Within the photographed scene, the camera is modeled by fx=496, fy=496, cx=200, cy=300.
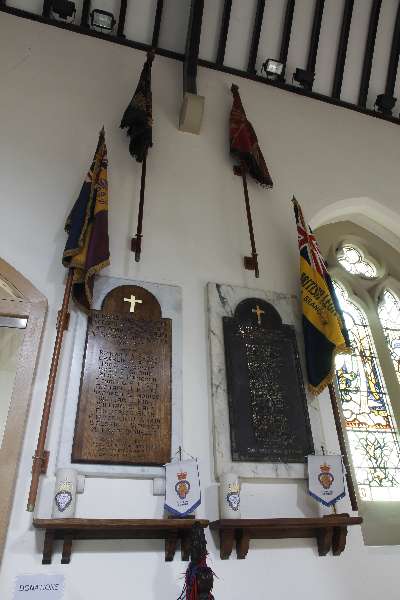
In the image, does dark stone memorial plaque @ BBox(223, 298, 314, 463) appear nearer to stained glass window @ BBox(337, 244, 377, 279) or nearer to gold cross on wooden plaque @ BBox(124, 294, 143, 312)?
gold cross on wooden plaque @ BBox(124, 294, 143, 312)

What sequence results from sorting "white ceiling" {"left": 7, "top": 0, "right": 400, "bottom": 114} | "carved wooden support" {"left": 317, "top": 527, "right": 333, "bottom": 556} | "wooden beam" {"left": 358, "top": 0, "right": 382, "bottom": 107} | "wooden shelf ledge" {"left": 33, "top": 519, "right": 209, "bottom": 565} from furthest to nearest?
"wooden beam" {"left": 358, "top": 0, "right": 382, "bottom": 107} < "white ceiling" {"left": 7, "top": 0, "right": 400, "bottom": 114} < "carved wooden support" {"left": 317, "top": 527, "right": 333, "bottom": 556} < "wooden shelf ledge" {"left": 33, "top": 519, "right": 209, "bottom": 565}

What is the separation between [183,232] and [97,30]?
2184mm

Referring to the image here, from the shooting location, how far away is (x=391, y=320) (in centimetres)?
→ 438

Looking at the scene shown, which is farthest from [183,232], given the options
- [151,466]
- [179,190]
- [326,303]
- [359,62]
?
[359,62]

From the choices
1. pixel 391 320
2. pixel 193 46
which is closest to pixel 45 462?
pixel 391 320

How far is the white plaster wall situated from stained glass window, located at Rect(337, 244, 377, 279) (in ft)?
1.69

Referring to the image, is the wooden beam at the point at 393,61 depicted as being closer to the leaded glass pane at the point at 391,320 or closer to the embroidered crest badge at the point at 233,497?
the leaded glass pane at the point at 391,320

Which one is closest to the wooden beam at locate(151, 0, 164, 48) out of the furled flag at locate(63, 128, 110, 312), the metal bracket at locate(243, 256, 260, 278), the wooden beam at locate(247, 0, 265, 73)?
the wooden beam at locate(247, 0, 265, 73)

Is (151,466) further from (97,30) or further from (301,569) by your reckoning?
(97,30)

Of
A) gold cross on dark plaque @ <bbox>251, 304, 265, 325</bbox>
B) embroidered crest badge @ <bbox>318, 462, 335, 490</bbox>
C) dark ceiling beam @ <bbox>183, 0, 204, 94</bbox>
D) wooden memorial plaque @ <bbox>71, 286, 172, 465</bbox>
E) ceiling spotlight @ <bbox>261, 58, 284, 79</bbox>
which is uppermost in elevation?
ceiling spotlight @ <bbox>261, 58, 284, 79</bbox>

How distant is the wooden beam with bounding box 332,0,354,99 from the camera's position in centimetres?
481

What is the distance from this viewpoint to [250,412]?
9.82 feet

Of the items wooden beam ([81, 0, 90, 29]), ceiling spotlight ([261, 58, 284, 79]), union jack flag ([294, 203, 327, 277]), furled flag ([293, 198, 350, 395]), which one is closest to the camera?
furled flag ([293, 198, 350, 395])

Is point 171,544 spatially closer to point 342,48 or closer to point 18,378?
point 18,378
